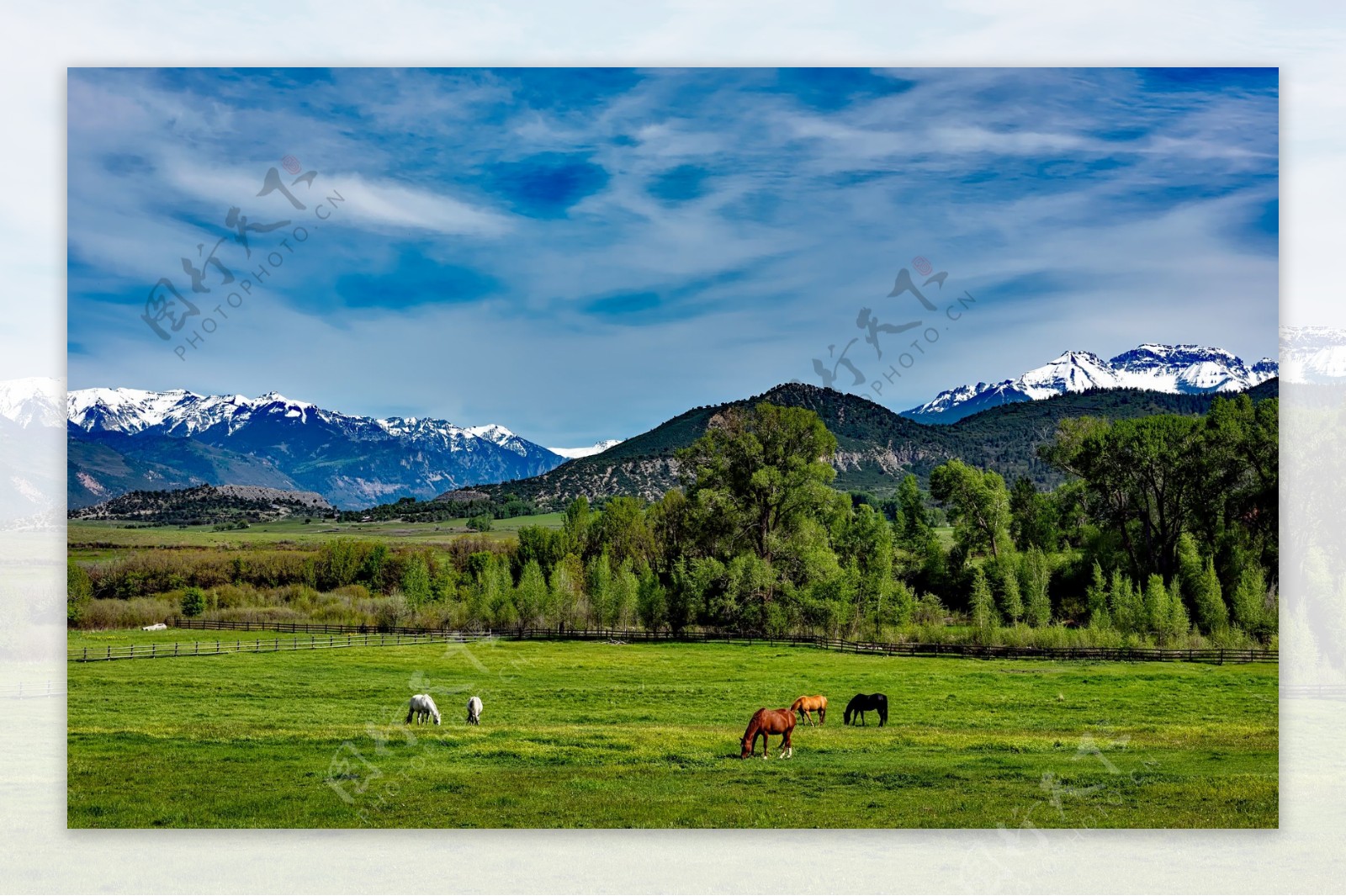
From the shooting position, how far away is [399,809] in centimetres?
949

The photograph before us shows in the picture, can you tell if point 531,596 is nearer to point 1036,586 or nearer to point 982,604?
point 982,604

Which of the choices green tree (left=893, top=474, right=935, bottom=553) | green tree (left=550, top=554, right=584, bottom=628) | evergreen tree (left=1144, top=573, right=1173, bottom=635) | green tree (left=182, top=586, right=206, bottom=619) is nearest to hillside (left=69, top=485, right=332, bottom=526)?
green tree (left=182, top=586, right=206, bottom=619)

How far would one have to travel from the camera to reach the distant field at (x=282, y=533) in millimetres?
11250

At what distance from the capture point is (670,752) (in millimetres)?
10258

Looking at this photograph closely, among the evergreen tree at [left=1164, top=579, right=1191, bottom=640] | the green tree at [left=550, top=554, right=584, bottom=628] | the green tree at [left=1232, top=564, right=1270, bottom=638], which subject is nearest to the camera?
the green tree at [left=1232, top=564, right=1270, bottom=638]

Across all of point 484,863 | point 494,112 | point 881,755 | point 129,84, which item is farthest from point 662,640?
point 129,84

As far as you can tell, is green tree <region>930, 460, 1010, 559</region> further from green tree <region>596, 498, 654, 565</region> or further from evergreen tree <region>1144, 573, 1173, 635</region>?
green tree <region>596, 498, 654, 565</region>

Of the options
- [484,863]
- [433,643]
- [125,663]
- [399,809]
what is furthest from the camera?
[433,643]

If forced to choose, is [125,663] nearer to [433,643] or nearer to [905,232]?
[433,643]

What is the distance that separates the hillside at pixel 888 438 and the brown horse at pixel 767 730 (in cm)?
443

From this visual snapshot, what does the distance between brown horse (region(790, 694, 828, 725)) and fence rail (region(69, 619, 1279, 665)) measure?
2.57m

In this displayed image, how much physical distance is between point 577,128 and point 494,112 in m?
1.04

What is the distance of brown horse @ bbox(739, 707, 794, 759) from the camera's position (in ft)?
34.4

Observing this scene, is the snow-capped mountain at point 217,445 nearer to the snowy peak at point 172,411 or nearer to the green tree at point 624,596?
the snowy peak at point 172,411
